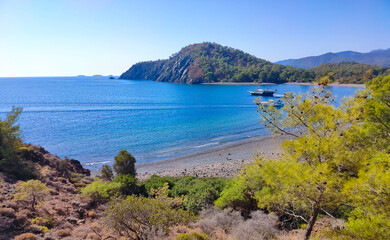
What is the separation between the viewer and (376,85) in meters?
10.8

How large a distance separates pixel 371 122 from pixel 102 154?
3355cm

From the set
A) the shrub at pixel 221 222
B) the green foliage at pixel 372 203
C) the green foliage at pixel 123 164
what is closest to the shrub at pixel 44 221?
the shrub at pixel 221 222

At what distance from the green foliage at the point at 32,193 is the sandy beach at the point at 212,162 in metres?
13.7

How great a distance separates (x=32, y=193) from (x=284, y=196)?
1520 centimetres

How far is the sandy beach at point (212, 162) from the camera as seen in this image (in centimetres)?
2962

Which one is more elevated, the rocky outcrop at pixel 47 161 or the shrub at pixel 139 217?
the shrub at pixel 139 217

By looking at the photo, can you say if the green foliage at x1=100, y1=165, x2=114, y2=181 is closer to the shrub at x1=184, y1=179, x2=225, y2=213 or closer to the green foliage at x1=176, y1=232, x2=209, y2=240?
the shrub at x1=184, y1=179, x2=225, y2=213

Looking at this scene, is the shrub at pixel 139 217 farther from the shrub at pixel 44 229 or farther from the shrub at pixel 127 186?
the shrub at pixel 127 186

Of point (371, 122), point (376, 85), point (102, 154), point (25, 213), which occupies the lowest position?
point (102, 154)

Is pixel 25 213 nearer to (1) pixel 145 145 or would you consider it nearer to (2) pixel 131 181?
(2) pixel 131 181

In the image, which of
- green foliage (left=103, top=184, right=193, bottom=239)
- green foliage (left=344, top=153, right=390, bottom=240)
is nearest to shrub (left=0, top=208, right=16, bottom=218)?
green foliage (left=103, top=184, right=193, bottom=239)

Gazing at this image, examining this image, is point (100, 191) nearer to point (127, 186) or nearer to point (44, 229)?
point (127, 186)

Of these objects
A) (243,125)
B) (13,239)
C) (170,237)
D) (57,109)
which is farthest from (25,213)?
(57,109)

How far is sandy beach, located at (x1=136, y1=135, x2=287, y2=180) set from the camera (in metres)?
29.6
